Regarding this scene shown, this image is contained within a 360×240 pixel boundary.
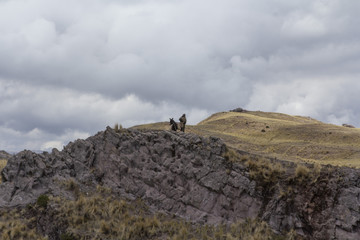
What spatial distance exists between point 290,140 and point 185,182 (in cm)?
2875

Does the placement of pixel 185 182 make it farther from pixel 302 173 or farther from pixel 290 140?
pixel 290 140

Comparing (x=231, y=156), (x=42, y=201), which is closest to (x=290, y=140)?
(x=231, y=156)

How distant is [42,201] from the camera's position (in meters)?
18.6

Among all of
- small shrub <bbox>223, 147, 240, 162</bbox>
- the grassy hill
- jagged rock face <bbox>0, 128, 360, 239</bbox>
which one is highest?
the grassy hill

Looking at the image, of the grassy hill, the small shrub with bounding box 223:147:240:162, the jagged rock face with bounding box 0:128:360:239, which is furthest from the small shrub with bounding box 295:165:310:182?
the grassy hill

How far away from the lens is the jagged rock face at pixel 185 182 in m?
15.7

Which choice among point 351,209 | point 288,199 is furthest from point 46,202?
point 351,209

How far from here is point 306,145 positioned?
37.1 meters

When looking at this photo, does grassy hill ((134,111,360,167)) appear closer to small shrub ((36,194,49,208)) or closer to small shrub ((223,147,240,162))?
small shrub ((223,147,240,162))

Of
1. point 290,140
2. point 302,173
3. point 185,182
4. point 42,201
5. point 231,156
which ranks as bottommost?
point 42,201

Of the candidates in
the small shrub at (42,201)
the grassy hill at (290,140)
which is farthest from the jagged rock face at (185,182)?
the grassy hill at (290,140)

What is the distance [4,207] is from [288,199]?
17664 millimetres

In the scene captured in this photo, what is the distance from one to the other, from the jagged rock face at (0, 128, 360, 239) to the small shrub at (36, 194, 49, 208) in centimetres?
69

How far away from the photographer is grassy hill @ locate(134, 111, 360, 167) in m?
30.8
